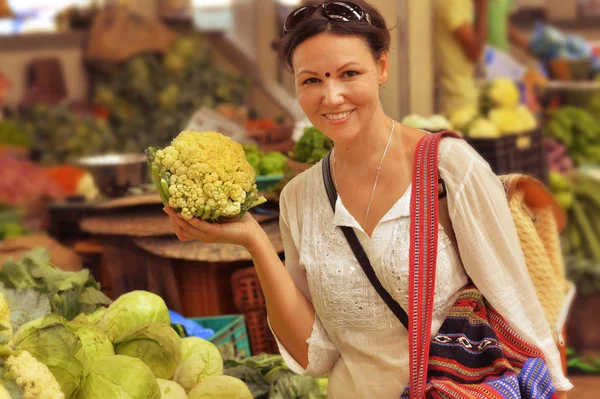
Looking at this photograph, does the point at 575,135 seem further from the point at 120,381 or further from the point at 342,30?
the point at 120,381

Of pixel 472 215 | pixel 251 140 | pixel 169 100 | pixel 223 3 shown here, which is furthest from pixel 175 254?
pixel 223 3

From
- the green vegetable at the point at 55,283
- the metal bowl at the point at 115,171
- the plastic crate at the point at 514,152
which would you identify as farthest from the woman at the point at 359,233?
the plastic crate at the point at 514,152

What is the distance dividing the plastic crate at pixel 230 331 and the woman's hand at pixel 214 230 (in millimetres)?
1223

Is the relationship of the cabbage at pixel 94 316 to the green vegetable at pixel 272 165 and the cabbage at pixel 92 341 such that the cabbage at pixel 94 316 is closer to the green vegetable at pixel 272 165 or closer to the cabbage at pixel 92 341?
the cabbage at pixel 92 341

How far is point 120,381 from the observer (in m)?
2.29

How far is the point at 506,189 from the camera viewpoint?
8.31 feet

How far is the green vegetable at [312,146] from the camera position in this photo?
3.63 metres

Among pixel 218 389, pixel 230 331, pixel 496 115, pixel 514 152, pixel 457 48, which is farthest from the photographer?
pixel 457 48

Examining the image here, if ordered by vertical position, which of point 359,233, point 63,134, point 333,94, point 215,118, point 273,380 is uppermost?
point 333,94

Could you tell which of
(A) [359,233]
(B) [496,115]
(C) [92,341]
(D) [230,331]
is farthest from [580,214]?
(C) [92,341]

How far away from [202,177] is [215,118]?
2467 millimetres

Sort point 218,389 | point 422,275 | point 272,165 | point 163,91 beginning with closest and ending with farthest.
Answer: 1. point 422,275
2. point 218,389
3. point 272,165
4. point 163,91

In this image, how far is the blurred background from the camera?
3787 mm

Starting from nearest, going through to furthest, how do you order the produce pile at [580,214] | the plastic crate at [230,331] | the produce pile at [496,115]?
the plastic crate at [230,331]
the produce pile at [496,115]
the produce pile at [580,214]
